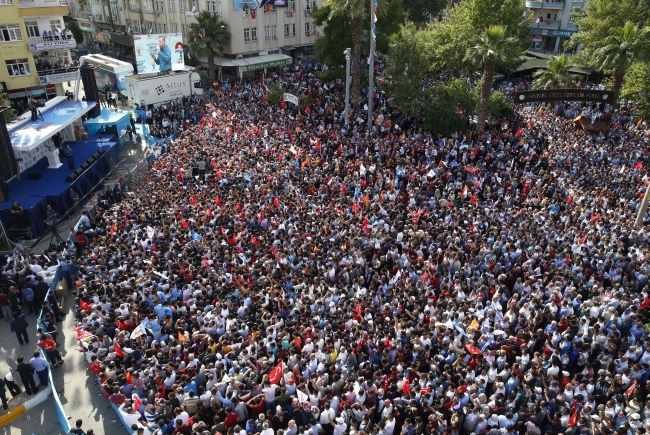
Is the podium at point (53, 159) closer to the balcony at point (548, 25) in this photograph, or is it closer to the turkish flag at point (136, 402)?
the turkish flag at point (136, 402)

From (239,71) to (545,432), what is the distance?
129 ft

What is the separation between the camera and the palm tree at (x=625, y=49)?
82.4ft

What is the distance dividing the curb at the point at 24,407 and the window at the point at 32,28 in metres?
32.3

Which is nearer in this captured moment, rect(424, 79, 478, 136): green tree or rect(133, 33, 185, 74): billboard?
rect(424, 79, 478, 136): green tree

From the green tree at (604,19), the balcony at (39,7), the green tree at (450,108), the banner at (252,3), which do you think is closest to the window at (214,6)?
the banner at (252,3)

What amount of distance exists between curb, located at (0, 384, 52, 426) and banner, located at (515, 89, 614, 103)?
79.7ft

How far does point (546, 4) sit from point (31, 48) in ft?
164

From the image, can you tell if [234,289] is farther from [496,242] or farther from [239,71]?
[239,71]

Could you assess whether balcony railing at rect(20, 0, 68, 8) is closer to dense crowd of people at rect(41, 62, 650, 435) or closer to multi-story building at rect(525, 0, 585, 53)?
dense crowd of people at rect(41, 62, 650, 435)

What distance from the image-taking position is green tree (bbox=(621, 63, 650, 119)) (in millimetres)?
25359

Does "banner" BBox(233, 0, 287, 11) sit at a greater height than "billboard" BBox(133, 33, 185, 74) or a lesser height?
greater

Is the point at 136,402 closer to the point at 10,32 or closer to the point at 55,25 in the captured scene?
the point at 10,32

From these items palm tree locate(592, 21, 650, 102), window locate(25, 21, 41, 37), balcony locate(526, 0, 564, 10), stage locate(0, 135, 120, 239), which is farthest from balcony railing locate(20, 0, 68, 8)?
balcony locate(526, 0, 564, 10)

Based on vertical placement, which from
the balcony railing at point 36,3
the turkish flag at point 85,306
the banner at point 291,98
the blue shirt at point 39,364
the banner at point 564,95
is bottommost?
the blue shirt at point 39,364
